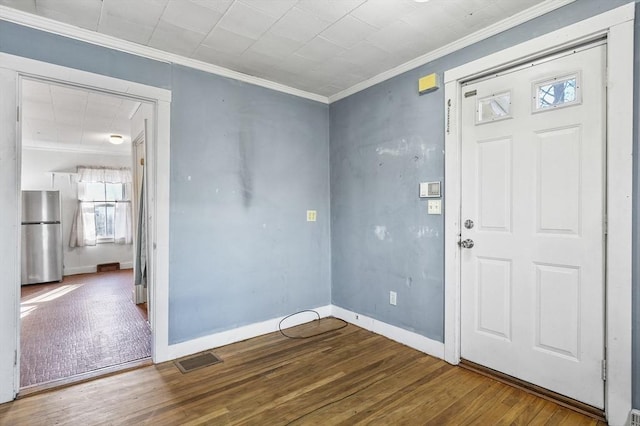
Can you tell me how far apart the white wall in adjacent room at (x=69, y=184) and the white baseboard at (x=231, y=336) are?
5.44 meters

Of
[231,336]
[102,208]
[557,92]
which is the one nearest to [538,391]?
[557,92]

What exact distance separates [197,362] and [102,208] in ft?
19.4

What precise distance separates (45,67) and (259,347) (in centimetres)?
269

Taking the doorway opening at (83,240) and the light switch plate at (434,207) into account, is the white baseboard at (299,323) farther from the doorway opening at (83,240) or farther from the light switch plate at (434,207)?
the light switch plate at (434,207)

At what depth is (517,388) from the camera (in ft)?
7.18

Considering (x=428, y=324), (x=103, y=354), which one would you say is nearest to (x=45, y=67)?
(x=103, y=354)

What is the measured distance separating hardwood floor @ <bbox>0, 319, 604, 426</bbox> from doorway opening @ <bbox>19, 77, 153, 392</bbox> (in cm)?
45

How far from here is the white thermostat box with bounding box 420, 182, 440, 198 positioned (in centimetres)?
269

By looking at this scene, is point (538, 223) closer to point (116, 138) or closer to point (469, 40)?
point (469, 40)

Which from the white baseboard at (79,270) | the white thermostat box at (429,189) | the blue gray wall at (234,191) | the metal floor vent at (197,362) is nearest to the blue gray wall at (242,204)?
the blue gray wall at (234,191)

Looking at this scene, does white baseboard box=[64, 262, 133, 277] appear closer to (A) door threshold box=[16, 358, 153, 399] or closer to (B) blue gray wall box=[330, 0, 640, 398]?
(A) door threshold box=[16, 358, 153, 399]

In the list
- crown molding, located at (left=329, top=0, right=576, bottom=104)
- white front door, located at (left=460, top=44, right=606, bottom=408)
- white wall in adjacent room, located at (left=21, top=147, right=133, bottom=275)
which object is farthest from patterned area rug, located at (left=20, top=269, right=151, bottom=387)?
crown molding, located at (left=329, top=0, right=576, bottom=104)

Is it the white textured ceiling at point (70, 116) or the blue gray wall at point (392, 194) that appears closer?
the blue gray wall at point (392, 194)

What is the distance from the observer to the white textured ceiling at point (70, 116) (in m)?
3.48
